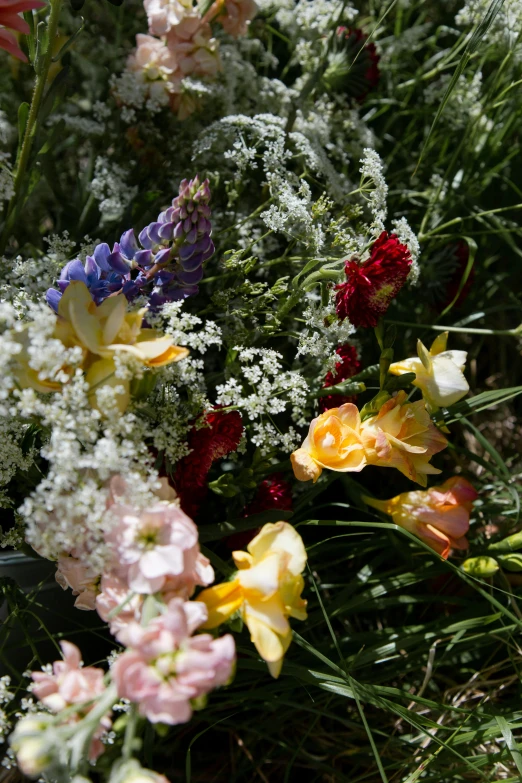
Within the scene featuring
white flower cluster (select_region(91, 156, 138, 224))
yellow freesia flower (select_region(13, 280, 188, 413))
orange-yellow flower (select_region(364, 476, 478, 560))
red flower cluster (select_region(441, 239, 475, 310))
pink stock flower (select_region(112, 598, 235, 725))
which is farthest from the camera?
red flower cluster (select_region(441, 239, 475, 310))

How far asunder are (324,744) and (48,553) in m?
0.52

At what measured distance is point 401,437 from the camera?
0.63m

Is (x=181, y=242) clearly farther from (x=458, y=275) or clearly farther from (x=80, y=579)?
(x=458, y=275)

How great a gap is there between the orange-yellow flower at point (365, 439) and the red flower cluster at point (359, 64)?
513 mm

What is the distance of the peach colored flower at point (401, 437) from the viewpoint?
24.2 inches

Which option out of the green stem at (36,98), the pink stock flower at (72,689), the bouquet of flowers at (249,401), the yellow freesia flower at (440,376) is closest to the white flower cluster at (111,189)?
the bouquet of flowers at (249,401)

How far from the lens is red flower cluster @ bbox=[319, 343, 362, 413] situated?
0.71m

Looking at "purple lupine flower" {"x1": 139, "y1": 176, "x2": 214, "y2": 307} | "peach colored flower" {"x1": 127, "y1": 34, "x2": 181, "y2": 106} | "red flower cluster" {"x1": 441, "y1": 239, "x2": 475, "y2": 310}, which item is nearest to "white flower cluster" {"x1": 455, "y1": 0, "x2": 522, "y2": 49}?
"red flower cluster" {"x1": 441, "y1": 239, "x2": 475, "y2": 310}

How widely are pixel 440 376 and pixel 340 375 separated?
4.4 inches

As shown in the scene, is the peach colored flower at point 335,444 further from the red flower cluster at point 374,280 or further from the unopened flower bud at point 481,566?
the unopened flower bud at point 481,566

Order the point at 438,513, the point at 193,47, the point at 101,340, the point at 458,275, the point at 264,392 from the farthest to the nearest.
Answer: the point at 458,275, the point at 193,47, the point at 438,513, the point at 264,392, the point at 101,340

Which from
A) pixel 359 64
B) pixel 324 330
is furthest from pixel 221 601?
pixel 359 64

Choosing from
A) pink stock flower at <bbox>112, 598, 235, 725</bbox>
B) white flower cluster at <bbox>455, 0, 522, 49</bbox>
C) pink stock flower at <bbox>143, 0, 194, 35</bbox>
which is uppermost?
white flower cluster at <bbox>455, 0, 522, 49</bbox>

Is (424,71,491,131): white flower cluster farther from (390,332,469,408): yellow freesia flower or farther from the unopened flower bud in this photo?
the unopened flower bud
